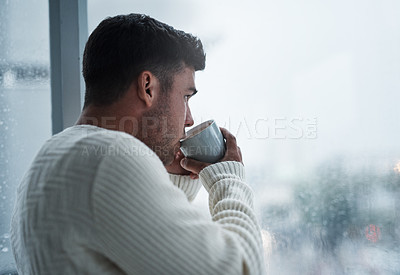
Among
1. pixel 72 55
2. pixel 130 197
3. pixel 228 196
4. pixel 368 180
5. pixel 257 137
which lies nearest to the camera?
pixel 130 197

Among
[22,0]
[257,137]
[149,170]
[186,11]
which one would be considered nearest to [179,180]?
[257,137]

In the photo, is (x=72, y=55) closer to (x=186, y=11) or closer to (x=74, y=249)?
(x=186, y=11)

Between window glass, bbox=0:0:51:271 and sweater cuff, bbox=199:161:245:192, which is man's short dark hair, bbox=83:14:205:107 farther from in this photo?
window glass, bbox=0:0:51:271

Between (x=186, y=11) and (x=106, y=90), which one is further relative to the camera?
(x=186, y=11)

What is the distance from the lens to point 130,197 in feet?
1.56

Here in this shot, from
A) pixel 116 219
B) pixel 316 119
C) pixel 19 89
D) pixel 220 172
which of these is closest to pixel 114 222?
pixel 116 219

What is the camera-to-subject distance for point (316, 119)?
888 millimetres

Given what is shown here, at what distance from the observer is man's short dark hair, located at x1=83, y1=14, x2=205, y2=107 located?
710mm

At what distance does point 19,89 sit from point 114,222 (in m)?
0.85

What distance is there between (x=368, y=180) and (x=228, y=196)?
0.43 m

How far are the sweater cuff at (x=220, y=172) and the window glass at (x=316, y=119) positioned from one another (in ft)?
0.72

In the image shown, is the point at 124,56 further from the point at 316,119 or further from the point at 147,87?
the point at 316,119

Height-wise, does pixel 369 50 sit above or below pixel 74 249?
above

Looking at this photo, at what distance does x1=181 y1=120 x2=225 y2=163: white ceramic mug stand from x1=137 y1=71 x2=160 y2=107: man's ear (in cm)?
14
